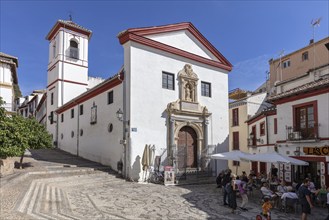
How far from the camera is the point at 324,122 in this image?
1429 cm

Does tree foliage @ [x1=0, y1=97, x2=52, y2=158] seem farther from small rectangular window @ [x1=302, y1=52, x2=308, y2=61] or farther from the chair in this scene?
small rectangular window @ [x1=302, y1=52, x2=308, y2=61]

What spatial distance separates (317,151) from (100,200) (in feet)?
35.1

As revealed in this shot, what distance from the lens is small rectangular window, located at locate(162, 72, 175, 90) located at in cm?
1834

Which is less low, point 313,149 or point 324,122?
point 324,122

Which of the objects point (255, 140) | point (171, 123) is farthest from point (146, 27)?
point (255, 140)

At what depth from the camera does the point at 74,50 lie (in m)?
30.6

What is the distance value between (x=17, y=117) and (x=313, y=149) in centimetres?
1501

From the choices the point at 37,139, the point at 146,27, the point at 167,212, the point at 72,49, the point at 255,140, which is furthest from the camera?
the point at 72,49

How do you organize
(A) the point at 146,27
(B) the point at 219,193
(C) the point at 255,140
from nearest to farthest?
(B) the point at 219,193 → (A) the point at 146,27 → (C) the point at 255,140

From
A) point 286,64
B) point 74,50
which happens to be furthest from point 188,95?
point 286,64

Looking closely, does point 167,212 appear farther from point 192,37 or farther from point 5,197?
point 192,37

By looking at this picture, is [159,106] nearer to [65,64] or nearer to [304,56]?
[65,64]

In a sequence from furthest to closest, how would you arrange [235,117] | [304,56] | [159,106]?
[235,117]
[304,56]
[159,106]

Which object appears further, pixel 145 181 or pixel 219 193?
pixel 145 181
